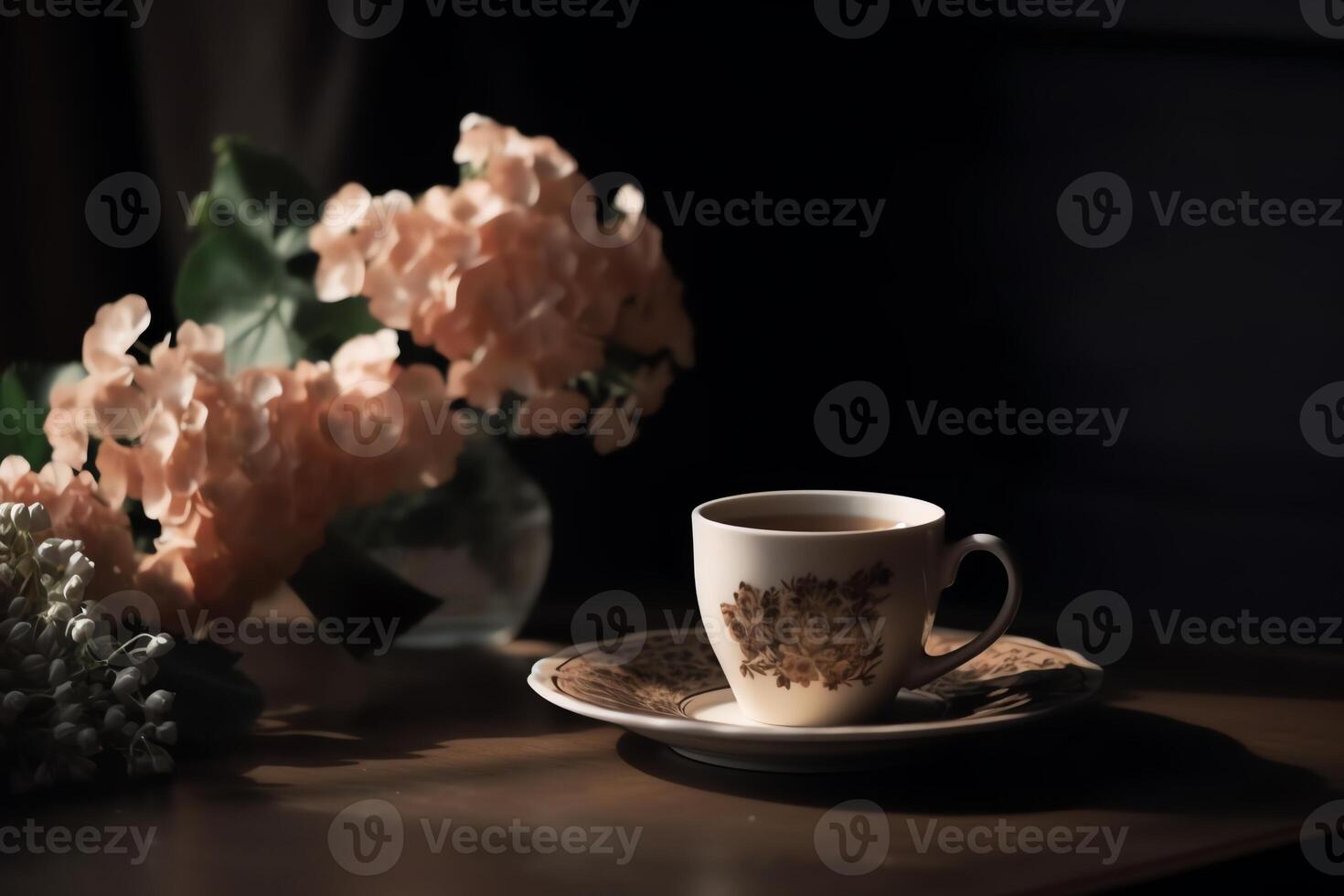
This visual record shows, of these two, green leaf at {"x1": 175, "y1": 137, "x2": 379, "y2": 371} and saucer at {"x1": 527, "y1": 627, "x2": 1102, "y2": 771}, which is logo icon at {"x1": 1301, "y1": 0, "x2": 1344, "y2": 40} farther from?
green leaf at {"x1": 175, "y1": 137, "x2": 379, "y2": 371}

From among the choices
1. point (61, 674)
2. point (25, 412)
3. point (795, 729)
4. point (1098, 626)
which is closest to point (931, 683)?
point (795, 729)

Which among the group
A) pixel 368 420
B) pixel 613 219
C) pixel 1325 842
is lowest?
pixel 1325 842

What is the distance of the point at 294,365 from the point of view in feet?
3.29

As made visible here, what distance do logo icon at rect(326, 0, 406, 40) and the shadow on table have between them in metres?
0.79

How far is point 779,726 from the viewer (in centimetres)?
79

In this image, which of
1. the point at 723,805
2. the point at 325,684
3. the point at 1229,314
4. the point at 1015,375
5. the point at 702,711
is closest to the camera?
the point at 723,805

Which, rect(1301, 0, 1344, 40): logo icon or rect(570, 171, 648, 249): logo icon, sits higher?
rect(1301, 0, 1344, 40): logo icon

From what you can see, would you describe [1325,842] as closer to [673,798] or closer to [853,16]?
[673,798]

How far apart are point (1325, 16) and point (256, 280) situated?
2.57ft

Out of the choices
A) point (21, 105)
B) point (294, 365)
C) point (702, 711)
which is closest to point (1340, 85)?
point (702, 711)

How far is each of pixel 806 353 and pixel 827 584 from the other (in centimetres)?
61

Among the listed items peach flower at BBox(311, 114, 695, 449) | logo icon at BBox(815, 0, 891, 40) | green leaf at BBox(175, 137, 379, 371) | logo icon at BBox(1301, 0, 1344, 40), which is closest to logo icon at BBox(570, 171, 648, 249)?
peach flower at BBox(311, 114, 695, 449)

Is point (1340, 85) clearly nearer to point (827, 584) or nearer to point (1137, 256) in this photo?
point (1137, 256)

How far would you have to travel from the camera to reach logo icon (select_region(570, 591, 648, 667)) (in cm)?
92
